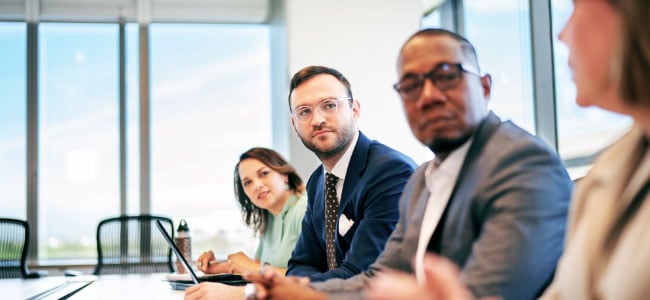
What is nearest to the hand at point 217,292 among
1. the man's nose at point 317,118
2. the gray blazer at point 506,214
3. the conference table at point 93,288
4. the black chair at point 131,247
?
the conference table at point 93,288

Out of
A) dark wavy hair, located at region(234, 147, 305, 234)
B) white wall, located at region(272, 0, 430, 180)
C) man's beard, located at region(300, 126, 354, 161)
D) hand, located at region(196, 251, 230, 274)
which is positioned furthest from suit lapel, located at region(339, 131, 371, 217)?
white wall, located at region(272, 0, 430, 180)

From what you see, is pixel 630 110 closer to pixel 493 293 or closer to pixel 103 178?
pixel 493 293

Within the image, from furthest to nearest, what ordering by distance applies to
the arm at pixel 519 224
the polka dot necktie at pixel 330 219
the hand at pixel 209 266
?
1. the hand at pixel 209 266
2. the polka dot necktie at pixel 330 219
3. the arm at pixel 519 224

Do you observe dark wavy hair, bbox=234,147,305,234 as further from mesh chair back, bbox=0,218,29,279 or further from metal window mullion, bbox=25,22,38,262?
metal window mullion, bbox=25,22,38,262

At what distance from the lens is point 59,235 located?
23.7 feet

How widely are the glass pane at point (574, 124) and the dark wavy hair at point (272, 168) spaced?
170cm

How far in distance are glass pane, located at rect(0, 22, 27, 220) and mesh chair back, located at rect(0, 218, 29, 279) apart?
143cm

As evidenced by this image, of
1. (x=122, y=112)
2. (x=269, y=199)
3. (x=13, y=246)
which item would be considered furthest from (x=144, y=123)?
(x=269, y=199)

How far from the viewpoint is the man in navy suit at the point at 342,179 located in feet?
8.34

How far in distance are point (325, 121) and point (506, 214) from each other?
1.65 meters

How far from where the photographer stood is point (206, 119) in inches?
295

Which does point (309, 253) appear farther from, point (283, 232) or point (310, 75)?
point (283, 232)

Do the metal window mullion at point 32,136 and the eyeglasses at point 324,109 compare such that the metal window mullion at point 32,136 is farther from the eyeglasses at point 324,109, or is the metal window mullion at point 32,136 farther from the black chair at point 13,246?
the eyeglasses at point 324,109

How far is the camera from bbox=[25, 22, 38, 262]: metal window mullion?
711cm
